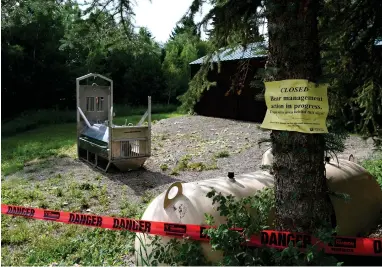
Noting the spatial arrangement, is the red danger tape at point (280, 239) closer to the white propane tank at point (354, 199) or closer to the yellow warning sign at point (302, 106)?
the white propane tank at point (354, 199)

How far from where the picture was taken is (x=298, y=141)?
295cm

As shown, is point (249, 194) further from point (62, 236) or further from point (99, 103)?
point (99, 103)

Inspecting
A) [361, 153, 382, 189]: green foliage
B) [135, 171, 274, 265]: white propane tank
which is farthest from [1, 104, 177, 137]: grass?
[135, 171, 274, 265]: white propane tank

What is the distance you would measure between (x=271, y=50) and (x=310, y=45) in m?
0.31

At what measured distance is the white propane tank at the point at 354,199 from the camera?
3.79 metres

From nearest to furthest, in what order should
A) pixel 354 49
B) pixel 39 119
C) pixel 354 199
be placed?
pixel 354 49 < pixel 354 199 < pixel 39 119

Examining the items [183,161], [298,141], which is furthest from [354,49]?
[183,161]

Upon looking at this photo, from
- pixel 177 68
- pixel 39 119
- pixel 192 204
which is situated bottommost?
pixel 39 119

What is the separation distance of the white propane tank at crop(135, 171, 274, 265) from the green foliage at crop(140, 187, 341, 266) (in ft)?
0.30

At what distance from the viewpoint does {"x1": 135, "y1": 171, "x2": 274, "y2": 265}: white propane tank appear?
10.4 feet

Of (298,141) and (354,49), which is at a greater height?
(354,49)

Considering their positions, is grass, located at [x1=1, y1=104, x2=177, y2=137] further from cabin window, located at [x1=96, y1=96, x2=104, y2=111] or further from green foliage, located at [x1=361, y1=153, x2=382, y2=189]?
green foliage, located at [x1=361, y1=153, x2=382, y2=189]

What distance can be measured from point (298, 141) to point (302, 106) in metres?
0.27

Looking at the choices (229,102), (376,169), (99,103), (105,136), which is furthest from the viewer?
(229,102)
